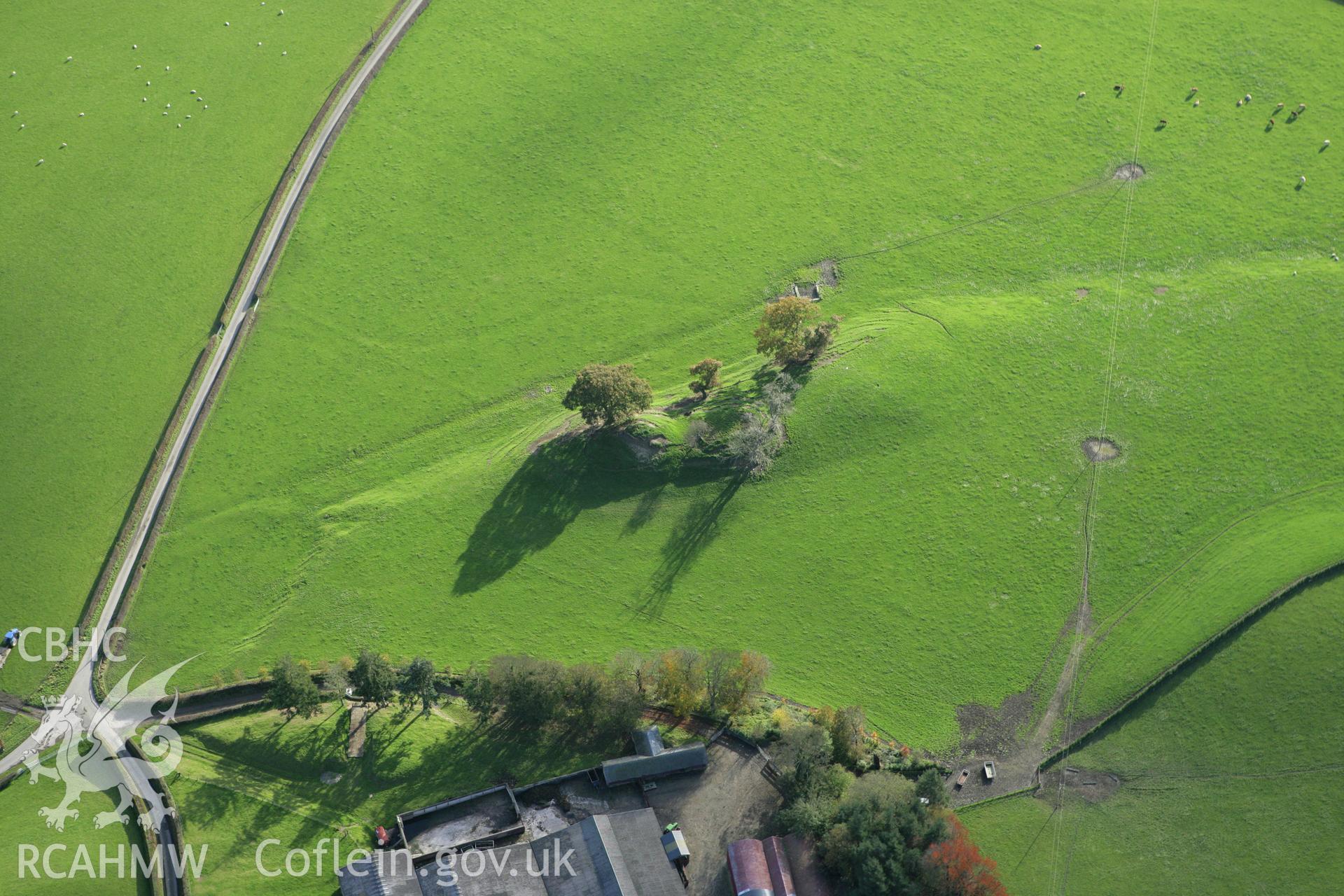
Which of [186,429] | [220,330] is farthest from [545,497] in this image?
[220,330]

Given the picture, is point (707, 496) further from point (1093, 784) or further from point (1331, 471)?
point (1331, 471)

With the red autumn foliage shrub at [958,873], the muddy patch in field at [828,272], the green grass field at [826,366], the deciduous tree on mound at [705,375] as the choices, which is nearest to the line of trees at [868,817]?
the red autumn foliage shrub at [958,873]

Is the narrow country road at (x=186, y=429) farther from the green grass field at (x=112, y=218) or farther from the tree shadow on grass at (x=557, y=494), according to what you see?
the tree shadow on grass at (x=557, y=494)

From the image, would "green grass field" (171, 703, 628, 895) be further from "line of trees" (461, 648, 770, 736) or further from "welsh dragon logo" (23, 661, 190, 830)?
"line of trees" (461, 648, 770, 736)

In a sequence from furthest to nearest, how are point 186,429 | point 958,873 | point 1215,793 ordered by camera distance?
point 186,429
point 1215,793
point 958,873

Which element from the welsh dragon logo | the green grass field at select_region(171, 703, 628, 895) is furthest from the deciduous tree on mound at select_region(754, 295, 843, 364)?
the welsh dragon logo

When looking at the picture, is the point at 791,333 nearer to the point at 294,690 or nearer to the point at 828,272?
the point at 828,272
